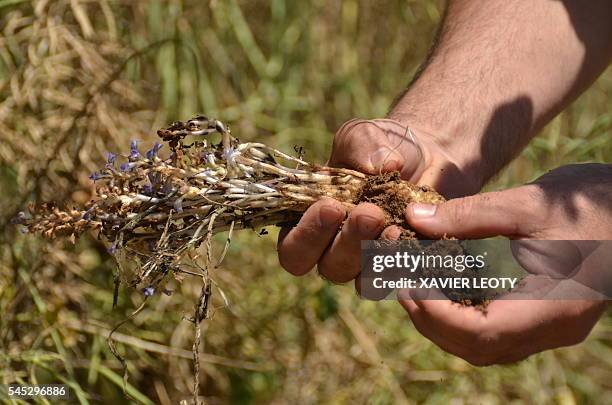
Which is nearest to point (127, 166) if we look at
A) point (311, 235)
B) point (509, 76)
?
point (311, 235)

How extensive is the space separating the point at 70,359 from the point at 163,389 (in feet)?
1.15

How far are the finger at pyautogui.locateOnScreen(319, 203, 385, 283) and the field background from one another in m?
1.05

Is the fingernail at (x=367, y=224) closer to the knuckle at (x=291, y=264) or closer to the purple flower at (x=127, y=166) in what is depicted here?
the knuckle at (x=291, y=264)

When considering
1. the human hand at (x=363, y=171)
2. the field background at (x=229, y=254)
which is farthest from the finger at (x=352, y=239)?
the field background at (x=229, y=254)

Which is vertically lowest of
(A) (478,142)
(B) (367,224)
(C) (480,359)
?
(C) (480,359)

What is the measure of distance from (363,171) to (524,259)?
47 cm

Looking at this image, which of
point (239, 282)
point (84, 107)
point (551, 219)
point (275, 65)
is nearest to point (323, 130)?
point (275, 65)

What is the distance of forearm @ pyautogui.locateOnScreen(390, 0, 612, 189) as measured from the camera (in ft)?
7.82

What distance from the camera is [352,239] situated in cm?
195

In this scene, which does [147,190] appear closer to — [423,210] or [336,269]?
[336,269]

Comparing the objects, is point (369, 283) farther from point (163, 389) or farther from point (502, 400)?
point (502, 400)

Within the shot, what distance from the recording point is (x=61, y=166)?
301cm

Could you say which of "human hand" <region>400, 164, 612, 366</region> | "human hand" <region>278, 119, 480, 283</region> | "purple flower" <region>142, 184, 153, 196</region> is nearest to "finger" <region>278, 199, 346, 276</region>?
"human hand" <region>278, 119, 480, 283</region>

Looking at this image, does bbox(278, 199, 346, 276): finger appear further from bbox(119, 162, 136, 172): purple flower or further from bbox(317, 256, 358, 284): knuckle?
bbox(119, 162, 136, 172): purple flower
